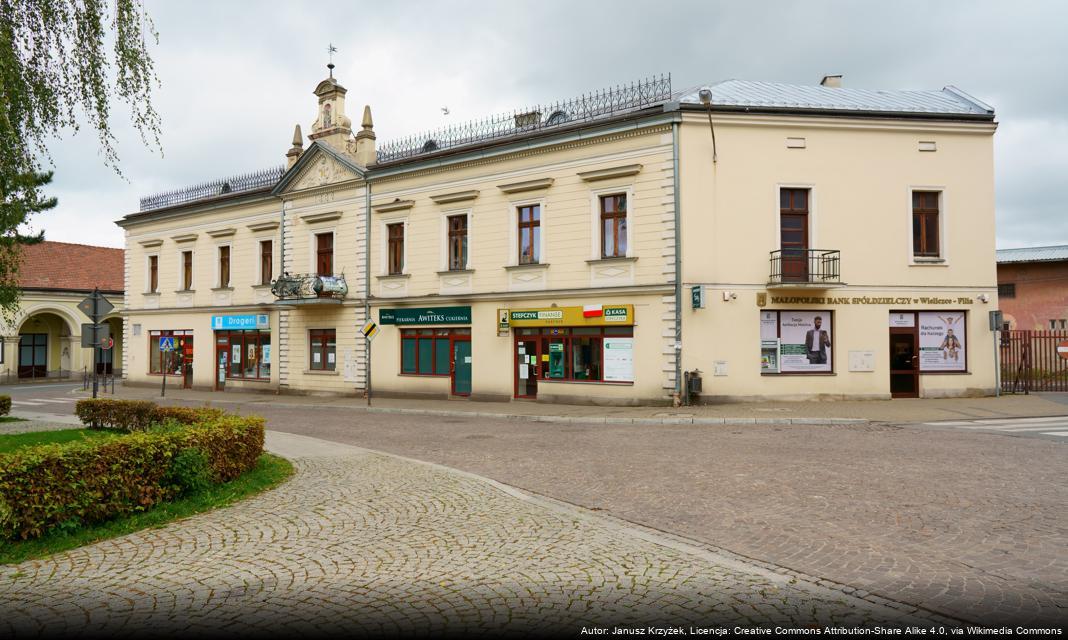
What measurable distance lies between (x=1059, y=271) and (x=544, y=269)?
2516 centimetres

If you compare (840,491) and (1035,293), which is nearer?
(840,491)

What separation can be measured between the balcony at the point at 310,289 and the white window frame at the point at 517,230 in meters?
7.16

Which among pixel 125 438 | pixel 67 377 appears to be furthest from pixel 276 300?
pixel 67 377

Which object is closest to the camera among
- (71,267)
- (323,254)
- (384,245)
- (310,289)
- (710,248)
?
(710,248)

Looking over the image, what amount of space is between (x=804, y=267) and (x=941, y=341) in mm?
4739

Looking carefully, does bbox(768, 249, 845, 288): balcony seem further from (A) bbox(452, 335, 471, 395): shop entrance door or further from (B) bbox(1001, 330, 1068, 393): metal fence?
(A) bbox(452, 335, 471, 395): shop entrance door

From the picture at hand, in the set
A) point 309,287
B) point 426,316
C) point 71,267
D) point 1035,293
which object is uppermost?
point 71,267

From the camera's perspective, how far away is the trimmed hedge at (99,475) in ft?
19.6

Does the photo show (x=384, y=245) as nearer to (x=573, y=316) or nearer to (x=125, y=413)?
(x=573, y=316)

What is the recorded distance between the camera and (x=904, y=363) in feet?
66.5

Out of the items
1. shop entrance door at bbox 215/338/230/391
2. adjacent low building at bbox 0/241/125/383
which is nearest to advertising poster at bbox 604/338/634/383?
shop entrance door at bbox 215/338/230/391

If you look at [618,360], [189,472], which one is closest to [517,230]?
[618,360]

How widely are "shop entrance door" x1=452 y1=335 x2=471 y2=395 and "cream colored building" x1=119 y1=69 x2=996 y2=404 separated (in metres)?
0.07

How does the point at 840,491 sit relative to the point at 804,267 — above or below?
below
